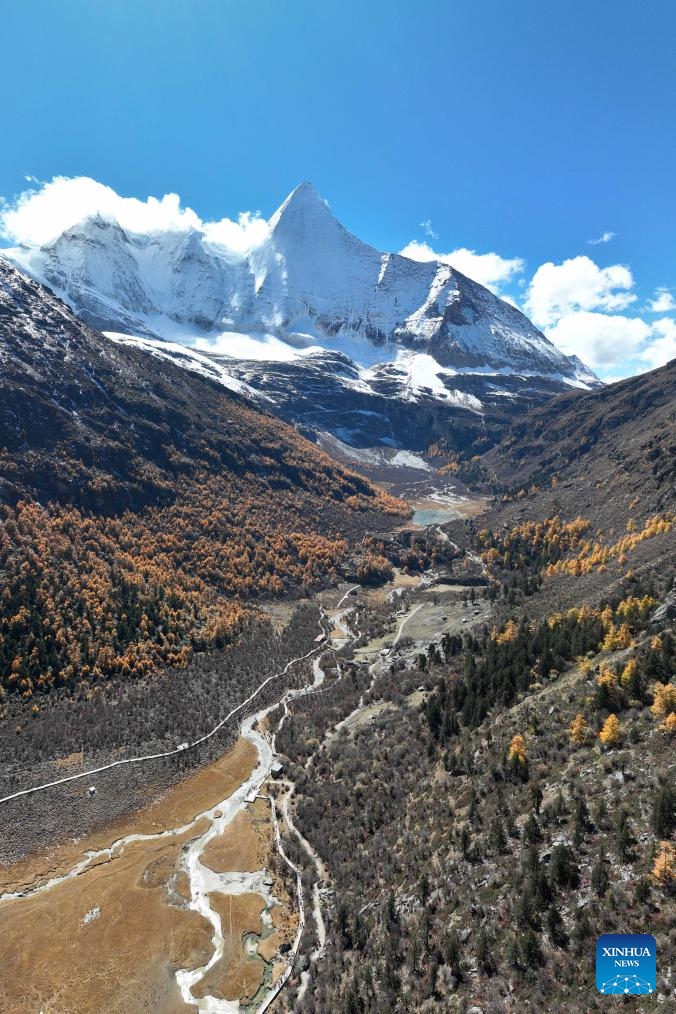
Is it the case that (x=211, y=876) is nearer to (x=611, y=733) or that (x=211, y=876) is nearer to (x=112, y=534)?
(x=611, y=733)

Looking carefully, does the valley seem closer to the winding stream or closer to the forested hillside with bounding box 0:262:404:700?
the winding stream

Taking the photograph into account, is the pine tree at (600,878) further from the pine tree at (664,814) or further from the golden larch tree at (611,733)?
the golden larch tree at (611,733)

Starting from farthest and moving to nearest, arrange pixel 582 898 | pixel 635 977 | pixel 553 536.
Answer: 1. pixel 553 536
2. pixel 582 898
3. pixel 635 977

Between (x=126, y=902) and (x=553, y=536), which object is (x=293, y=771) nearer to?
(x=126, y=902)

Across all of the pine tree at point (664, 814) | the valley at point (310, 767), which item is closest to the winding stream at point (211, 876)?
the valley at point (310, 767)

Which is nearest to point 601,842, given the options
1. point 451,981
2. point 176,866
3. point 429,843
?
point 451,981

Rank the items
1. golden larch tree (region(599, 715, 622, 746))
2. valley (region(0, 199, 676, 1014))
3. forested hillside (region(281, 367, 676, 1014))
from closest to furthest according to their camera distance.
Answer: forested hillside (region(281, 367, 676, 1014)) → valley (region(0, 199, 676, 1014)) → golden larch tree (region(599, 715, 622, 746))

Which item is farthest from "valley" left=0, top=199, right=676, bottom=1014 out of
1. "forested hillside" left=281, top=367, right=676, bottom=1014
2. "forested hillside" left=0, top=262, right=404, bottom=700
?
"forested hillside" left=0, top=262, right=404, bottom=700

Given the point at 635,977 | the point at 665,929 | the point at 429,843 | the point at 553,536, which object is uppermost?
the point at 553,536
